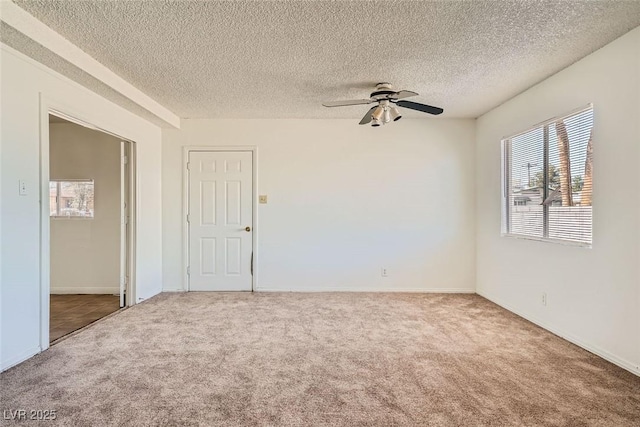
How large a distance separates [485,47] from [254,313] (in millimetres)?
3428

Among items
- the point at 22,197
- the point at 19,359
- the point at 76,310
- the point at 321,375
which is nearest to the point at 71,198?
the point at 76,310

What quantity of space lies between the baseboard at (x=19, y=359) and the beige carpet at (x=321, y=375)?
0.18ft

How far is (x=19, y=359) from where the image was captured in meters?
2.48

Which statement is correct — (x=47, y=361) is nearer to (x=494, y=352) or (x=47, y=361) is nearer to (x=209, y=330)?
(x=209, y=330)

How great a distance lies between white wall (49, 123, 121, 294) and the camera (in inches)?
186

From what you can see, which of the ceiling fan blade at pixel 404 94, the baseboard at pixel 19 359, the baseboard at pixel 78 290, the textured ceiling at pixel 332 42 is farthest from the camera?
the baseboard at pixel 78 290

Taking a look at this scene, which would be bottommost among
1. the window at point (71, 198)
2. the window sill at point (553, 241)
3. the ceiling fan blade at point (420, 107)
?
the window sill at point (553, 241)

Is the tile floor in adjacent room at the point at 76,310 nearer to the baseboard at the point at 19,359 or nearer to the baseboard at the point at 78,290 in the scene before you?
the baseboard at the point at 78,290

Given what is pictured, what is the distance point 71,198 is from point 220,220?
7.18 ft

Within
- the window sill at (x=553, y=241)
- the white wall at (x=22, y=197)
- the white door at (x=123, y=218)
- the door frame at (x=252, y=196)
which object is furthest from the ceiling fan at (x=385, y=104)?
the white door at (x=123, y=218)

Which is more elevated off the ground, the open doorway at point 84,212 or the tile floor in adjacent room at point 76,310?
Answer: the open doorway at point 84,212

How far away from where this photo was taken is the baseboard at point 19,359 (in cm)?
236

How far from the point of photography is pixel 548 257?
10.8 feet

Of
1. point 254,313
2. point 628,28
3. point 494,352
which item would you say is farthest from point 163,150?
point 628,28
